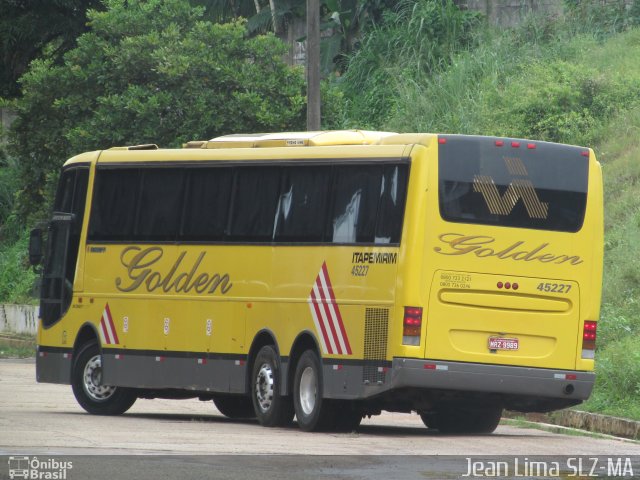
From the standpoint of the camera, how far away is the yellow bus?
1616 centimetres

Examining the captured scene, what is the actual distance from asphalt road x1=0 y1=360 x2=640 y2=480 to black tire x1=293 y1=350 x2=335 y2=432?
0.24 m

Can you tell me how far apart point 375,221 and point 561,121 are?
47.7 feet

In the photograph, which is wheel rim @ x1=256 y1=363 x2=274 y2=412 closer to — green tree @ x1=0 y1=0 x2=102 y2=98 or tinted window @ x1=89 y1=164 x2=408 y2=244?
tinted window @ x1=89 y1=164 x2=408 y2=244

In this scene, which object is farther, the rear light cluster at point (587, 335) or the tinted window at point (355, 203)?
the rear light cluster at point (587, 335)

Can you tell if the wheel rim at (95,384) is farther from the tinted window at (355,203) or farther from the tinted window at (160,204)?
the tinted window at (355,203)

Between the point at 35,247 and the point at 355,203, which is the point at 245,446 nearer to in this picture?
the point at 355,203

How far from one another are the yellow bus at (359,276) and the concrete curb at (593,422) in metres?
1.22

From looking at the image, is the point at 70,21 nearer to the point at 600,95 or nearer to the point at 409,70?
the point at 409,70

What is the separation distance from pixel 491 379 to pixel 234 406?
5.15 metres

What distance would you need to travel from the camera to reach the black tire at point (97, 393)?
2011 cm

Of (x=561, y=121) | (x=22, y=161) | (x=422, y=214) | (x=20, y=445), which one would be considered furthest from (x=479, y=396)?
(x=22, y=161)

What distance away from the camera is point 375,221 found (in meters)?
16.6

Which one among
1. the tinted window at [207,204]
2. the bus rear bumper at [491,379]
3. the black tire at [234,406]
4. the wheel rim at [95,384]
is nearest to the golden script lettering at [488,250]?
the bus rear bumper at [491,379]

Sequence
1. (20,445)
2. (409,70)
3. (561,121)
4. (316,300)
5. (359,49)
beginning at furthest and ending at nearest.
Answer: (359,49) → (409,70) → (561,121) → (316,300) → (20,445)
